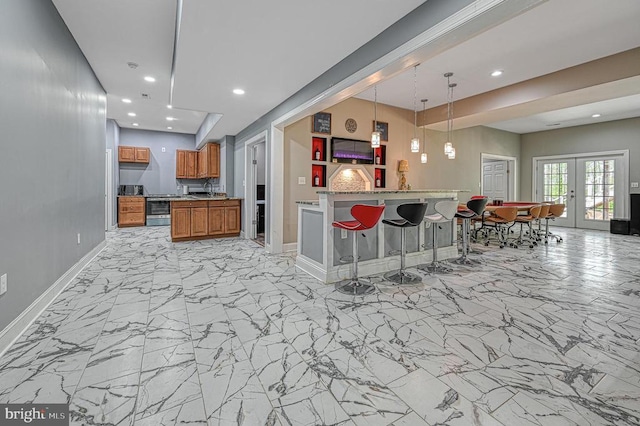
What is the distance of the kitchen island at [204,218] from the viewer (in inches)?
242

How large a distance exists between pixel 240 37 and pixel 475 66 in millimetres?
3415

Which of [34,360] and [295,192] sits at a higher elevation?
[295,192]

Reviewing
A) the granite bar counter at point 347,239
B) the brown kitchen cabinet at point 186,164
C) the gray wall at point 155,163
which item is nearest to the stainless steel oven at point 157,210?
the gray wall at point 155,163

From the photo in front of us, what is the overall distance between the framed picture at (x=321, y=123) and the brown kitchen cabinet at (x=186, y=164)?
5.40 m

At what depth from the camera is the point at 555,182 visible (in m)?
9.04

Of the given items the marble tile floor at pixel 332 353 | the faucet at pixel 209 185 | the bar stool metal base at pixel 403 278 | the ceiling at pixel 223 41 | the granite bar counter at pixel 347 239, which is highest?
the ceiling at pixel 223 41

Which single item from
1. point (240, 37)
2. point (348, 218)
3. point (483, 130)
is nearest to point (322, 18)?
point (240, 37)

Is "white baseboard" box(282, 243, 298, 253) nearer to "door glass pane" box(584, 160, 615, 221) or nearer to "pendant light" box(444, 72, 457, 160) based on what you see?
"pendant light" box(444, 72, 457, 160)

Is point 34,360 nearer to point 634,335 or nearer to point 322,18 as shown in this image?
point 322,18

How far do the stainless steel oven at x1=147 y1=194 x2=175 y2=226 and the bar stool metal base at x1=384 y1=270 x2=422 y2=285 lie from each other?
23.5 ft

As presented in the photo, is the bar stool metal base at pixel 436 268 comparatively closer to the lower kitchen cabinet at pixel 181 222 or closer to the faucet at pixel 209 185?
the lower kitchen cabinet at pixel 181 222

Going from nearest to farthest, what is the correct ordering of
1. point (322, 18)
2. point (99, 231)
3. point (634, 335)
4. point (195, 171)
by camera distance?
point (634, 335) < point (322, 18) < point (99, 231) < point (195, 171)

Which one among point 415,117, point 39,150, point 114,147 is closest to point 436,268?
point 415,117

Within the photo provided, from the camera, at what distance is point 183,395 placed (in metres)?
1.57
